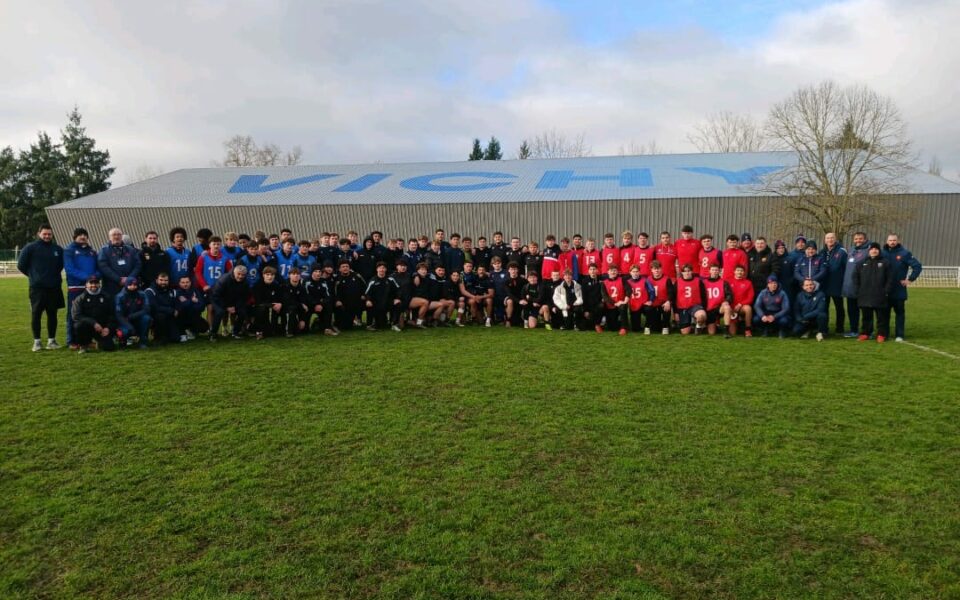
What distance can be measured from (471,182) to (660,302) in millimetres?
22116

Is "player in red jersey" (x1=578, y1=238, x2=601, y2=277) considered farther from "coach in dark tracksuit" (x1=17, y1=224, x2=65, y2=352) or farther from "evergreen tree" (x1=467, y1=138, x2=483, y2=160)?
"evergreen tree" (x1=467, y1=138, x2=483, y2=160)

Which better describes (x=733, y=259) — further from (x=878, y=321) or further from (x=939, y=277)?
(x=939, y=277)

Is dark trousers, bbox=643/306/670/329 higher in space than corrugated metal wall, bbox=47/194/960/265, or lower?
lower

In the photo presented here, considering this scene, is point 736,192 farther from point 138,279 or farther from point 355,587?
point 355,587

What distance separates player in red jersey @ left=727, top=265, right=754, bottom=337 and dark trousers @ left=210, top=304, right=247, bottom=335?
25.9 ft

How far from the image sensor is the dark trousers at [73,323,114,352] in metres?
8.07

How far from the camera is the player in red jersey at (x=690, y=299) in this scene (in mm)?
9883

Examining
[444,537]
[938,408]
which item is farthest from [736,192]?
[444,537]

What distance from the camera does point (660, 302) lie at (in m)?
10.1

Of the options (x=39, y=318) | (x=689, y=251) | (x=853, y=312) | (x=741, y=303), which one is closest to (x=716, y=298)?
(x=741, y=303)

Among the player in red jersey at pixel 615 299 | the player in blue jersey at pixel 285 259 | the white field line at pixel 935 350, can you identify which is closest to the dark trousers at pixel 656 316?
the player in red jersey at pixel 615 299

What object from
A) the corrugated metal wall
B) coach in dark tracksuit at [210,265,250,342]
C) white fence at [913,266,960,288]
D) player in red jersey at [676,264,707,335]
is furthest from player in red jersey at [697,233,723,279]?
white fence at [913,266,960,288]

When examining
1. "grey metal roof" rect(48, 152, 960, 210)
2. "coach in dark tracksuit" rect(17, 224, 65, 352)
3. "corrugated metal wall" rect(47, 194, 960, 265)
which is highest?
"grey metal roof" rect(48, 152, 960, 210)

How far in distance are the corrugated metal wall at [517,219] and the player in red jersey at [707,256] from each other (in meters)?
17.2
